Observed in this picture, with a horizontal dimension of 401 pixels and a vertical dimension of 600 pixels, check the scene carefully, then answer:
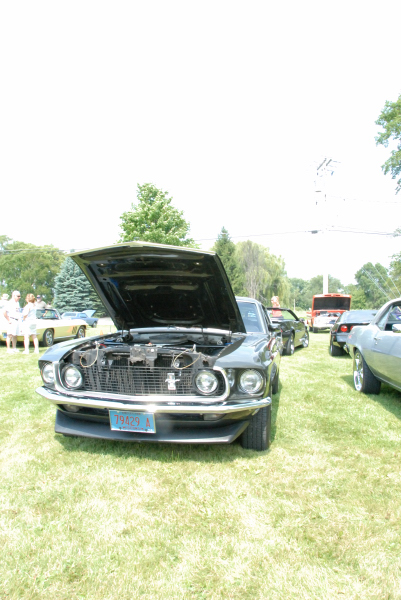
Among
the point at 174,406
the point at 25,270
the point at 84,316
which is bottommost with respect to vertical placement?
the point at 84,316

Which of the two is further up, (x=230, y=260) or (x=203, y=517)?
(x=230, y=260)

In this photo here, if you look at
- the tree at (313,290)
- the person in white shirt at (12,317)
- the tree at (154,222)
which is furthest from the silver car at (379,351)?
the tree at (313,290)

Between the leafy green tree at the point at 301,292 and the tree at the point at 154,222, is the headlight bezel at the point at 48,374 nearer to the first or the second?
the tree at the point at 154,222

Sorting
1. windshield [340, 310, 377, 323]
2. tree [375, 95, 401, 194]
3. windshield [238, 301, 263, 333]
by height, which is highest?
tree [375, 95, 401, 194]

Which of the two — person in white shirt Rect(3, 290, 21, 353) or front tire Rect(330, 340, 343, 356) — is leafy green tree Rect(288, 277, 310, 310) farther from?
person in white shirt Rect(3, 290, 21, 353)

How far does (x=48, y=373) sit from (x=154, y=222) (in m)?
25.9

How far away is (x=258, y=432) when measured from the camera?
10.4ft

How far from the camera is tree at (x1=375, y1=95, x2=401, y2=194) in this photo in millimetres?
22750

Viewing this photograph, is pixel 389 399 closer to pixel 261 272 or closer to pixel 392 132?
pixel 392 132

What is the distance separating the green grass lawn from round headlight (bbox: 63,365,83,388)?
0.56 metres

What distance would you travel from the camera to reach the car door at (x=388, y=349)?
4.27 metres

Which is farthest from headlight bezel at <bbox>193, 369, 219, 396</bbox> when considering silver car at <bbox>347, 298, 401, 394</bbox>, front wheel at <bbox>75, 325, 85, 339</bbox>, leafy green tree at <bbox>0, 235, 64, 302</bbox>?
leafy green tree at <bbox>0, 235, 64, 302</bbox>

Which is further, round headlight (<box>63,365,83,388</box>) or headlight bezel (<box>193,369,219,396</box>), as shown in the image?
round headlight (<box>63,365,83,388</box>)

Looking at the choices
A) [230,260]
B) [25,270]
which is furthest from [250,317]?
[25,270]
